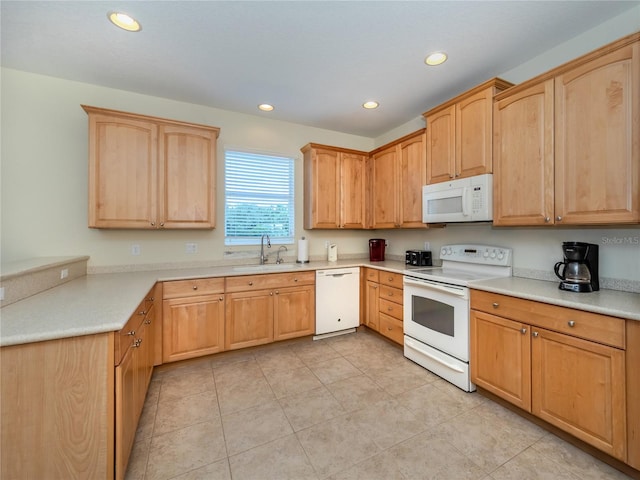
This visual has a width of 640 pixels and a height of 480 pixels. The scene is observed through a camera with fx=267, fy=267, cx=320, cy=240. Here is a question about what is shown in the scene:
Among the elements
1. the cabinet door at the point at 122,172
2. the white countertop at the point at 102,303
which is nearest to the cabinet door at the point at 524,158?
the white countertop at the point at 102,303

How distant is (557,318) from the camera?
5.42 feet

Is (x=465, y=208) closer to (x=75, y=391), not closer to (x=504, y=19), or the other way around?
(x=504, y=19)

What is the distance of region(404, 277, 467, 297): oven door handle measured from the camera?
221 cm

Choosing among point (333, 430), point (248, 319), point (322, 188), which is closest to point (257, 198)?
point (322, 188)

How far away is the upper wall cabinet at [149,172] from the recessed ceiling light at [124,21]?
2.62 ft

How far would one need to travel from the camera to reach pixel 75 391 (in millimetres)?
1175

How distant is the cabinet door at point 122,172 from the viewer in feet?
7.86

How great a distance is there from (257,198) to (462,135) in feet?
7.79

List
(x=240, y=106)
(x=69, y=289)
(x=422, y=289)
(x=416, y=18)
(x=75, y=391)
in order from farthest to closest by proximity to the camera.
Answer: (x=240, y=106) < (x=422, y=289) < (x=69, y=289) < (x=416, y=18) < (x=75, y=391)

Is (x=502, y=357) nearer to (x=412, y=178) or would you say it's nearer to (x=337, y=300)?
(x=337, y=300)

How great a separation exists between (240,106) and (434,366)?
343 centimetres

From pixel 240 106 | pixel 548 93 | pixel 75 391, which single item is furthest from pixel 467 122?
pixel 75 391

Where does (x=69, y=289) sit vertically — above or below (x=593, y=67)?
below

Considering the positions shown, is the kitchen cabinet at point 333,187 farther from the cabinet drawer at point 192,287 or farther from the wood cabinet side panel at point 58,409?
the wood cabinet side panel at point 58,409
